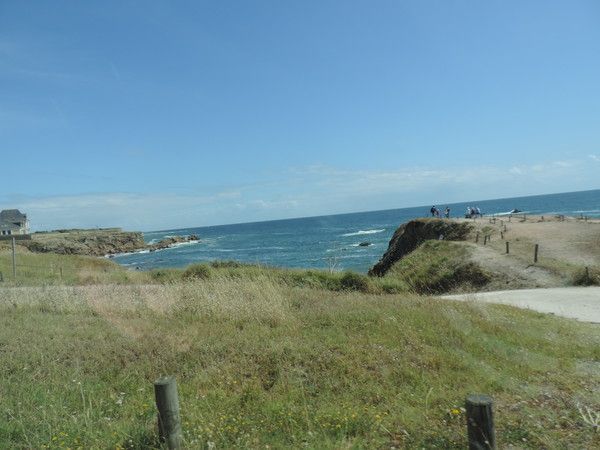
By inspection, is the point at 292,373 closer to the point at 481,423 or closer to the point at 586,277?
the point at 481,423

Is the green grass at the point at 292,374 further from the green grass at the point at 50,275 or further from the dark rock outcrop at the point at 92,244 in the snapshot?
the dark rock outcrop at the point at 92,244

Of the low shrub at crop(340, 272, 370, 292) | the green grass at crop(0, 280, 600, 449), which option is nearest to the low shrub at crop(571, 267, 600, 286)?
the low shrub at crop(340, 272, 370, 292)

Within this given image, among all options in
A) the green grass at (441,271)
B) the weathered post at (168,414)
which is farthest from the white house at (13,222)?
the weathered post at (168,414)

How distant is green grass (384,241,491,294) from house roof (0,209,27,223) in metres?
98.4

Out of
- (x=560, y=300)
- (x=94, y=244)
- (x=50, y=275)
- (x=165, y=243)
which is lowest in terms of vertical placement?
(x=165, y=243)

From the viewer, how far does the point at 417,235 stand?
145 feet

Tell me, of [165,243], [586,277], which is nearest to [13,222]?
[165,243]

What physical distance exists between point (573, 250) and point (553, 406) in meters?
26.7

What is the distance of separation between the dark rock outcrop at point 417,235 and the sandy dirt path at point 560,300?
16508 millimetres

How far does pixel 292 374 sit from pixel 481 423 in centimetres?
306

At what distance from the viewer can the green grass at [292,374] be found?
4.73 meters

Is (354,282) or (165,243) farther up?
(354,282)

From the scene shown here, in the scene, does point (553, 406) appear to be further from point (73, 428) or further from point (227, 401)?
point (73, 428)

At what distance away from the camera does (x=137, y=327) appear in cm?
888
